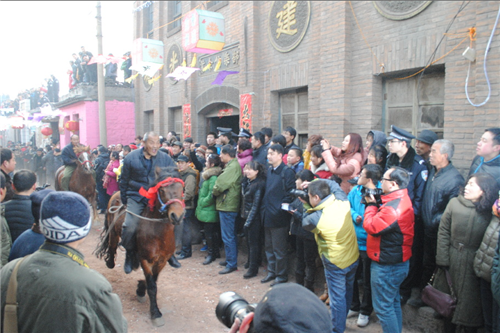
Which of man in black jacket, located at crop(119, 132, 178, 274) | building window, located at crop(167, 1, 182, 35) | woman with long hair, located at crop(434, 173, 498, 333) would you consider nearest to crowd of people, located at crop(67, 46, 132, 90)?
building window, located at crop(167, 1, 182, 35)

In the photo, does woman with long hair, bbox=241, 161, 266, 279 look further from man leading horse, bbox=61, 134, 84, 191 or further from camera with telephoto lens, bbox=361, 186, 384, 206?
man leading horse, bbox=61, 134, 84, 191

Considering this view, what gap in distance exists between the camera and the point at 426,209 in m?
4.17

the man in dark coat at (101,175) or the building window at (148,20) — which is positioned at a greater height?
the building window at (148,20)

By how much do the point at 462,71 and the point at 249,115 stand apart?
17.6 feet

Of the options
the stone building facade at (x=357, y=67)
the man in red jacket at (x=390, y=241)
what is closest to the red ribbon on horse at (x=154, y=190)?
the man in red jacket at (x=390, y=241)

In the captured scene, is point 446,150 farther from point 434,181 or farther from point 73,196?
point 73,196

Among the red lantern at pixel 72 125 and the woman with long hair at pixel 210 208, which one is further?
the red lantern at pixel 72 125

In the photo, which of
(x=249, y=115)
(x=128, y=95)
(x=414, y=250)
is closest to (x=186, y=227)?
(x=249, y=115)

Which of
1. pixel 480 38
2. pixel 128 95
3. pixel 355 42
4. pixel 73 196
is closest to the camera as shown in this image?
pixel 73 196

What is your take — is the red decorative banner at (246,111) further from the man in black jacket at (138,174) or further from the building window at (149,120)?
the building window at (149,120)

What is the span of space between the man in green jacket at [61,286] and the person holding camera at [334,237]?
2388 millimetres

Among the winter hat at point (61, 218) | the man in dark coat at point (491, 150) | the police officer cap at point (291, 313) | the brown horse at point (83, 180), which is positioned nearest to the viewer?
the police officer cap at point (291, 313)

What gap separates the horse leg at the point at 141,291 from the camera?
204 inches

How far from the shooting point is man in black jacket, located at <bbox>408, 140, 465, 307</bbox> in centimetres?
399
